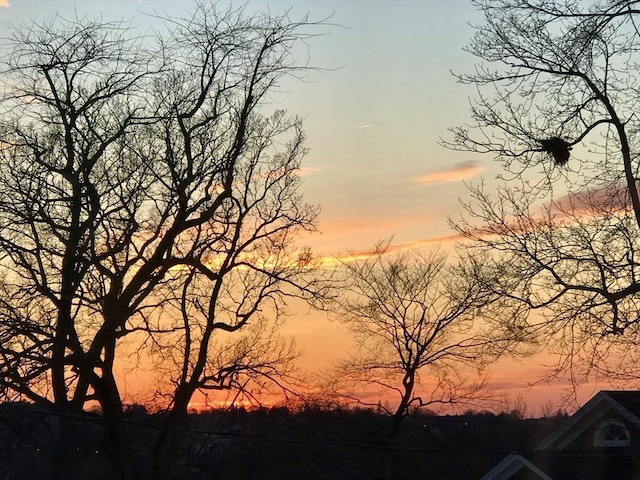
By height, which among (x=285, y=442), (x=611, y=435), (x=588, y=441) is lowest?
(x=285, y=442)

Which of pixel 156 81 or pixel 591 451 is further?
pixel 591 451

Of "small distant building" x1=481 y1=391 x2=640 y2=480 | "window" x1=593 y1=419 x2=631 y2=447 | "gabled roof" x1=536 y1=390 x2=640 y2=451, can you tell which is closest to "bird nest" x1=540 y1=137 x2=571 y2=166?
"small distant building" x1=481 y1=391 x2=640 y2=480

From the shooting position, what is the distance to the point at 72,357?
16109mm

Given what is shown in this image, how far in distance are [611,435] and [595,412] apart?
721 mm

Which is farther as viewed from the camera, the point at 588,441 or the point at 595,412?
the point at 588,441

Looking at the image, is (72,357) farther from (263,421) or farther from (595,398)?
(595,398)

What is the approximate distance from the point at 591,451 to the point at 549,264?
7.89m

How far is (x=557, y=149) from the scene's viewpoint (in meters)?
14.9

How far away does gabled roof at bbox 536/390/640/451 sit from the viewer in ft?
67.9

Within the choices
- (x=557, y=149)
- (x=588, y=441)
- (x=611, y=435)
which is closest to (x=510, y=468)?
(x=588, y=441)

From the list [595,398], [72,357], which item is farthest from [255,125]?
[595,398]

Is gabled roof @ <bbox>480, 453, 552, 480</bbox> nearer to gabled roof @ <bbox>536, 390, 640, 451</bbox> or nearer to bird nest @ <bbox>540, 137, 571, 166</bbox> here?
gabled roof @ <bbox>536, 390, 640, 451</bbox>

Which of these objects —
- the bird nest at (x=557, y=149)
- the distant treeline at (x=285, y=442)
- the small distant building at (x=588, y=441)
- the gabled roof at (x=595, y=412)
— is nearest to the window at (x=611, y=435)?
the small distant building at (x=588, y=441)

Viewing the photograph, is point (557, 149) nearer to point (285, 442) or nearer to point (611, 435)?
point (285, 442)
